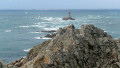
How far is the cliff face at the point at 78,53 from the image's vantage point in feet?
42.9

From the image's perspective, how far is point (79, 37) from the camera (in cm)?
1561

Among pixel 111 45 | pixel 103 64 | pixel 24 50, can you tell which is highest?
pixel 111 45

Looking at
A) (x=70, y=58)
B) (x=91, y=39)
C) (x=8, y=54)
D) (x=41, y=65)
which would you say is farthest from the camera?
(x=8, y=54)

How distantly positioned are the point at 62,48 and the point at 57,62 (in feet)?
5.18

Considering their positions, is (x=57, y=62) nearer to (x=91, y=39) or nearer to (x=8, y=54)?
(x=91, y=39)

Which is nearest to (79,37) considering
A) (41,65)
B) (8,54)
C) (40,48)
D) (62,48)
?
(62,48)

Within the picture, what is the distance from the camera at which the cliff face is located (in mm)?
13062

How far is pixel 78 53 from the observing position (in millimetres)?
14383

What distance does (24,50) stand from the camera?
1921 inches

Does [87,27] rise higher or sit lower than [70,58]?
higher

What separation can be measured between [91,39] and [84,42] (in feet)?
2.73

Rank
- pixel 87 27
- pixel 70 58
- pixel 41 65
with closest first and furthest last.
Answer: pixel 41 65 < pixel 70 58 < pixel 87 27

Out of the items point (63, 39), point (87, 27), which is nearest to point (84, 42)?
point (63, 39)

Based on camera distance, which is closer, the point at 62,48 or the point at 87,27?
the point at 62,48
